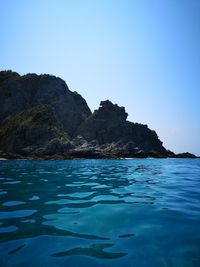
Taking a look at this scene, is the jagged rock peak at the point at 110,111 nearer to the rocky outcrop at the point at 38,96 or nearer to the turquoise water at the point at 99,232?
the rocky outcrop at the point at 38,96

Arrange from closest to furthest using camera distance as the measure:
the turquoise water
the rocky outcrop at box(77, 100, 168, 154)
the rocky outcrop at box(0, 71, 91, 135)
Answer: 1. the turquoise water
2. the rocky outcrop at box(77, 100, 168, 154)
3. the rocky outcrop at box(0, 71, 91, 135)

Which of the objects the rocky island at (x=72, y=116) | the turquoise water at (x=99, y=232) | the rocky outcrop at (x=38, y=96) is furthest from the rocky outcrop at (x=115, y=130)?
the turquoise water at (x=99, y=232)

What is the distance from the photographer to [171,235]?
5238 millimetres

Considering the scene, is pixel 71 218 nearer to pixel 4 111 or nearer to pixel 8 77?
pixel 4 111

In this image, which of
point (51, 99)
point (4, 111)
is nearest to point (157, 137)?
point (51, 99)

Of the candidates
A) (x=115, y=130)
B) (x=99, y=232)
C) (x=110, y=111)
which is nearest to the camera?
(x=99, y=232)

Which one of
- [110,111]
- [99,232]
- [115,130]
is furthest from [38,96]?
[99,232]

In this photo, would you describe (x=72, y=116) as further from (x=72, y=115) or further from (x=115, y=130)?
(x=115, y=130)

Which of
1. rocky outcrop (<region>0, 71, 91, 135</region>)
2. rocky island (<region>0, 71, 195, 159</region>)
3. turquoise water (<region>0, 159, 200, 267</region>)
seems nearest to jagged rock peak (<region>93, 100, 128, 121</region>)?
rocky island (<region>0, 71, 195, 159</region>)

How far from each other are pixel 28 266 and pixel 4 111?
339ft

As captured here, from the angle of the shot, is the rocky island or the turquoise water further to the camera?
the rocky island

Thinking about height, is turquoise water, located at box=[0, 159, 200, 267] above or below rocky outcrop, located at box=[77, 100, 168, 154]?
below

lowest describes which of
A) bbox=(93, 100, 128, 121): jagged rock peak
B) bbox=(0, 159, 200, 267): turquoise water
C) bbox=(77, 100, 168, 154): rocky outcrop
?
bbox=(0, 159, 200, 267): turquoise water

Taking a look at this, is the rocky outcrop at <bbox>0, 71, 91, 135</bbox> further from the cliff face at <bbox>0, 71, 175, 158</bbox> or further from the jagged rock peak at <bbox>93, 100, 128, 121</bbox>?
the jagged rock peak at <bbox>93, 100, 128, 121</bbox>
